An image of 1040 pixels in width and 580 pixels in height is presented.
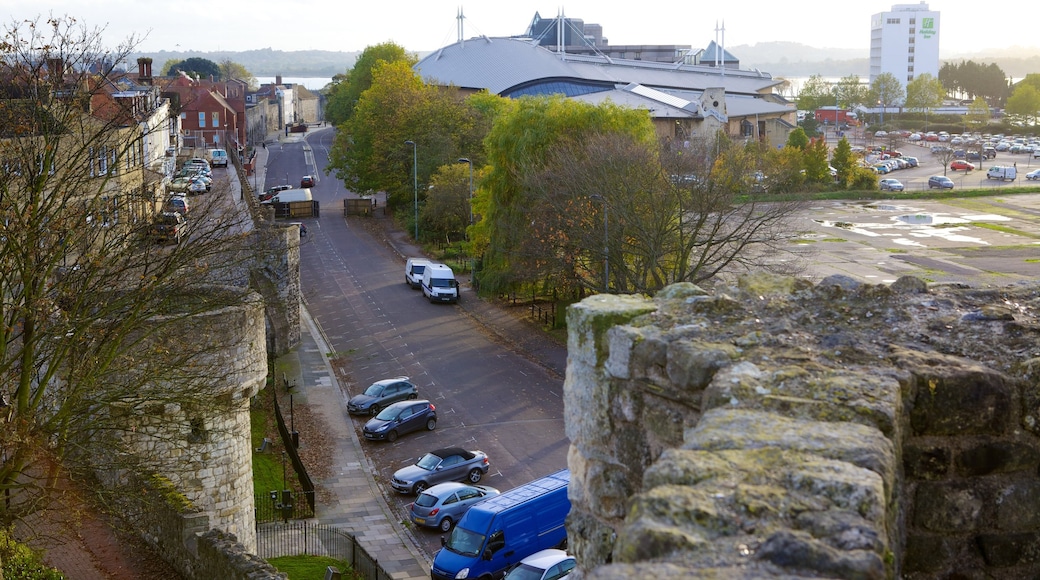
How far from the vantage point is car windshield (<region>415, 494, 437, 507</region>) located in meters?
24.9

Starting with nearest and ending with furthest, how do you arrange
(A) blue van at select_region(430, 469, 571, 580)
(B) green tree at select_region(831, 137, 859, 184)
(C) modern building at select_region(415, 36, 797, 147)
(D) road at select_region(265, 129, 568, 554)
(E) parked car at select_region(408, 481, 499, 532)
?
(A) blue van at select_region(430, 469, 571, 580) → (E) parked car at select_region(408, 481, 499, 532) → (D) road at select_region(265, 129, 568, 554) → (B) green tree at select_region(831, 137, 859, 184) → (C) modern building at select_region(415, 36, 797, 147)

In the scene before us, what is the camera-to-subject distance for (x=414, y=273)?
5125 cm

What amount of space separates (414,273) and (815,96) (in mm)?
136011

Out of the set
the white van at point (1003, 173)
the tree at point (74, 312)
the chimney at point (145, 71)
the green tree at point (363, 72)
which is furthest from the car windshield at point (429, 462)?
the white van at point (1003, 173)

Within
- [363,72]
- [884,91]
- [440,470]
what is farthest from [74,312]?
[884,91]

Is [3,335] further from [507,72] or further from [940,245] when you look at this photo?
[507,72]

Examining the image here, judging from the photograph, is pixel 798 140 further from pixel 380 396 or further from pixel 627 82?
pixel 380 396

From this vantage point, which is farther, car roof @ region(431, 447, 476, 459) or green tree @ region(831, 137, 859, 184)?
green tree @ region(831, 137, 859, 184)

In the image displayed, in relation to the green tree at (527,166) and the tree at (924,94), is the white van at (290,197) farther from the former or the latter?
the tree at (924,94)

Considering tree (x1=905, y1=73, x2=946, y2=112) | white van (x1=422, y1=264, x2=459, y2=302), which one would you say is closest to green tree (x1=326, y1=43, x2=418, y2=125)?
white van (x1=422, y1=264, x2=459, y2=302)

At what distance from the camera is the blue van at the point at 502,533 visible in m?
21.7

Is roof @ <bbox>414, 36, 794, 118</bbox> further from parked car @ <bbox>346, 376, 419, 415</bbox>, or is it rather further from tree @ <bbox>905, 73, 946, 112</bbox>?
parked car @ <bbox>346, 376, 419, 415</bbox>

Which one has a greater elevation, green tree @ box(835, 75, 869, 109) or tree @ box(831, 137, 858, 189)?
green tree @ box(835, 75, 869, 109)

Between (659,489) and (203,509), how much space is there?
14911 millimetres
